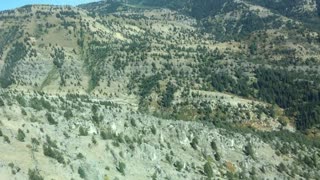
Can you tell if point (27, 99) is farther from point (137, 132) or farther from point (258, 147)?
point (258, 147)

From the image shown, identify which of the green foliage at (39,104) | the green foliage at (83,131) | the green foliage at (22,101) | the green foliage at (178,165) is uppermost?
the green foliage at (22,101)

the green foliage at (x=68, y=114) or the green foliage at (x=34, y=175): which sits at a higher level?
the green foliage at (x=34, y=175)

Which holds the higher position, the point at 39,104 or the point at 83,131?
the point at 39,104

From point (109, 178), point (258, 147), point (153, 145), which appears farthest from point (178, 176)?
point (258, 147)

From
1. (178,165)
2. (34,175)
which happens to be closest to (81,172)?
(34,175)

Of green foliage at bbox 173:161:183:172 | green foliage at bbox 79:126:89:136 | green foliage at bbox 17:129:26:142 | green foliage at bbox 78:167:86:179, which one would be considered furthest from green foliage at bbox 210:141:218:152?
green foliage at bbox 17:129:26:142

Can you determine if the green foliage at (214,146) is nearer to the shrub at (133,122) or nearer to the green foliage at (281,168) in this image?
the green foliage at (281,168)

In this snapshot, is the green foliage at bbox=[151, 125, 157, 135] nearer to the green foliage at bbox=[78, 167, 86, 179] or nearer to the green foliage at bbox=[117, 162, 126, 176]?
the green foliage at bbox=[117, 162, 126, 176]

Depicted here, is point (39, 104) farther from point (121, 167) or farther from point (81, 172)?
point (81, 172)

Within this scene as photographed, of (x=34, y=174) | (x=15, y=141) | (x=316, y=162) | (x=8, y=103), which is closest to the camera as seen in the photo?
(x=34, y=174)

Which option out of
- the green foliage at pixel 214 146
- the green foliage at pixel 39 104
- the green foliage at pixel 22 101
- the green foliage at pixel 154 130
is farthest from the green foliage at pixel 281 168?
the green foliage at pixel 22 101

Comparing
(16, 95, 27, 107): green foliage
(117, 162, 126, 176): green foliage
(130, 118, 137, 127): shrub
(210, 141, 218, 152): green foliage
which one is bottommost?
(210, 141, 218, 152): green foliage
